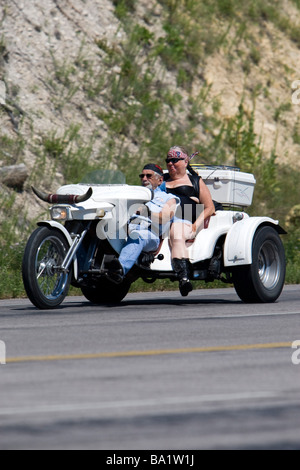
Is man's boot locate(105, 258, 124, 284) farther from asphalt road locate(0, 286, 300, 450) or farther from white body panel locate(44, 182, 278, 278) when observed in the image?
asphalt road locate(0, 286, 300, 450)

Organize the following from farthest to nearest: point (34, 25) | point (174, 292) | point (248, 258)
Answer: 1. point (34, 25)
2. point (174, 292)
3. point (248, 258)

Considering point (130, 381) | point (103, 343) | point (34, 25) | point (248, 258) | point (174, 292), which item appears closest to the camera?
point (130, 381)

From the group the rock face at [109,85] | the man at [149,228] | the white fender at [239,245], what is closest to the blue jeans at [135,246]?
the man at [149,228]

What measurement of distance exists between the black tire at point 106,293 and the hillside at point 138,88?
272 inches

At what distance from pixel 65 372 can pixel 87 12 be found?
68.2ft

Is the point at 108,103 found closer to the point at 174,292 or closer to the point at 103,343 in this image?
the point at 174,292

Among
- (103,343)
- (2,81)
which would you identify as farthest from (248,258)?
(2,81)

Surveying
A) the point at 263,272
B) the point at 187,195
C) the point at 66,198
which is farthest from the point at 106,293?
the point at 263,272

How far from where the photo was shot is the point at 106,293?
520 inches

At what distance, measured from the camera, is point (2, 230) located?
62.4 ft

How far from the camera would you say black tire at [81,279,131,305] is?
13.2 metres

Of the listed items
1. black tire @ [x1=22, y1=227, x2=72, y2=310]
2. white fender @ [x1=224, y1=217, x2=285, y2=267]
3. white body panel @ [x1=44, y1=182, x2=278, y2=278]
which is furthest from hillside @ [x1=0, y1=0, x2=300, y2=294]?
black tire @ [x1=22, y1=227, x2=72, y2=310]

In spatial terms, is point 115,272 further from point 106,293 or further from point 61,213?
point 106,293

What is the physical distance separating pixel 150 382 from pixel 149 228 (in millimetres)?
5833
